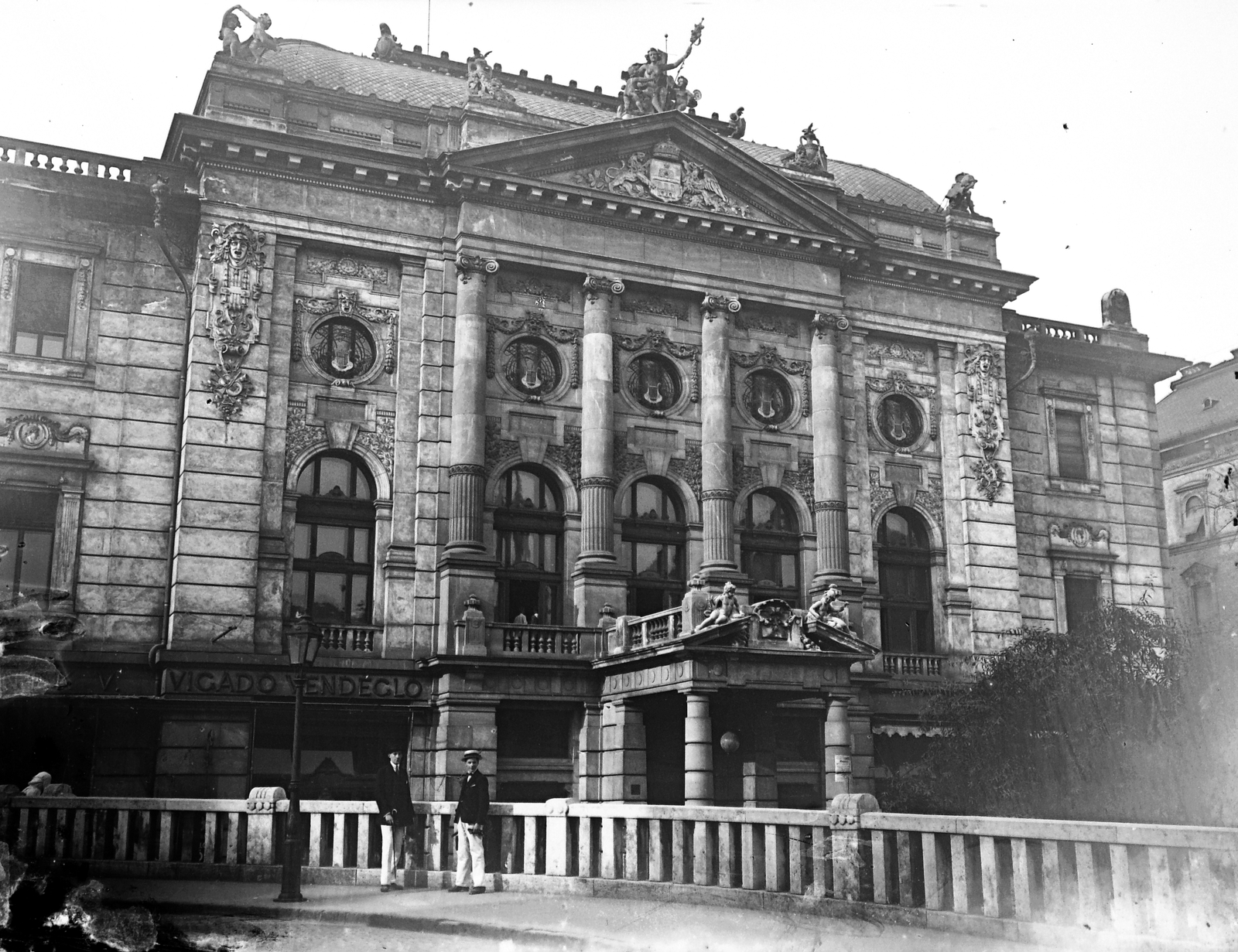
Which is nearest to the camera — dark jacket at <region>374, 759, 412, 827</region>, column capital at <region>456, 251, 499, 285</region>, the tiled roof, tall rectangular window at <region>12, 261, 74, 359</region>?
dark jacket at <region>374, 759, 412, 827</region>

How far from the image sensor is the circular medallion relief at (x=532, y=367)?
114 ft

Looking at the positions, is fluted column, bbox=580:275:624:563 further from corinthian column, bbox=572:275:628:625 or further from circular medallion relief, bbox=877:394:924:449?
circular medallion relief, bbox=877:394:924:449

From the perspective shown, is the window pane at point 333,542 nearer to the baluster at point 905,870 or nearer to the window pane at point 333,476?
the window pane at point 333,476

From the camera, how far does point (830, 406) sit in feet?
123

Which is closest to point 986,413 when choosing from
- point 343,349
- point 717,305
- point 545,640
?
point 717,305

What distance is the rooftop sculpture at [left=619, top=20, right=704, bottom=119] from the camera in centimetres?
3772

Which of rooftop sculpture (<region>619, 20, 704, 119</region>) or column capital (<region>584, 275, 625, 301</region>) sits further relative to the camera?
rooftop sculpture (<region>619, 20, 704, 119</region>)

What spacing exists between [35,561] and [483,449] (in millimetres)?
10435

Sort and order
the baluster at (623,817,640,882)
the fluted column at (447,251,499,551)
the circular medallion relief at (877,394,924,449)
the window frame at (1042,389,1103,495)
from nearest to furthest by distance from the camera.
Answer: the baluster at (623,817,640,882), the fluted column at (447,251,499,551), the circular medallion relief at (877,394,924,449), the window frame at (1042,389,1103,495)

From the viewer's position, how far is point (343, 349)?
33.4 m

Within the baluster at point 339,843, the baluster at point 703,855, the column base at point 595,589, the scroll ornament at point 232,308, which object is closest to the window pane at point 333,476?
the scroll ornament at point 232,308

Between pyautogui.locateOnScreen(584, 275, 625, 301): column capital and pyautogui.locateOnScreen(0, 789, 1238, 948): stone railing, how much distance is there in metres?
16.6

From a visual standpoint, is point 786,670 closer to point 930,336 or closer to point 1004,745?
point 1004,745

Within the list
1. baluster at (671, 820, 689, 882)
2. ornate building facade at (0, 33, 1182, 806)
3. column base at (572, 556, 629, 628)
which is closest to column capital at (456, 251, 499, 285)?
ornate building facade at (0, 33, 1182, 806)
